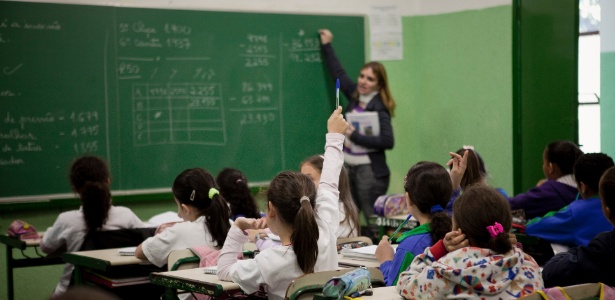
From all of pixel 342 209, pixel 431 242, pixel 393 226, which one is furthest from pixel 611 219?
pixel 393 226

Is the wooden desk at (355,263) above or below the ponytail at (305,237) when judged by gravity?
below

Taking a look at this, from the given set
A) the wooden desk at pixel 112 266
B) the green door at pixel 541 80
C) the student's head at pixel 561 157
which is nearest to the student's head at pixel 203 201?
the wooden desk at pixel 112 266

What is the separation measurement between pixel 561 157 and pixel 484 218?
257 cm

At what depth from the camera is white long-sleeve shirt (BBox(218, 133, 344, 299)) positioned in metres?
2.96

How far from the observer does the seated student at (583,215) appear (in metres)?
4.00

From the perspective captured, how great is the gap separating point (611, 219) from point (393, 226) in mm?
2486

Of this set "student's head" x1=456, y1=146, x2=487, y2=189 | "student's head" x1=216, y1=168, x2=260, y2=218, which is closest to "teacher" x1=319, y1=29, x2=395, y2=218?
"student's head" x1=456, y1=146, x2=487, y2=189

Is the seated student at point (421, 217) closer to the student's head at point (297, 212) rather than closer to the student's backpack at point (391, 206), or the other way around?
the student's head at point (297, 212)

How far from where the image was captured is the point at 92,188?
4609 millimetres

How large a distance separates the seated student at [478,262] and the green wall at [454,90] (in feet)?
13.0

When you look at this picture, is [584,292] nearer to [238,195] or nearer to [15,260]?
[238,195]

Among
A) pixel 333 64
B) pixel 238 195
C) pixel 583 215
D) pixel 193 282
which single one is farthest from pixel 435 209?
pixel 333 64

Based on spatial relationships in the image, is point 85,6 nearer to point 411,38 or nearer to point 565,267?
point 411,38

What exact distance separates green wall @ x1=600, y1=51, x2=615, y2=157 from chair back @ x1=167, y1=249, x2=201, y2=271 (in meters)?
3.30
